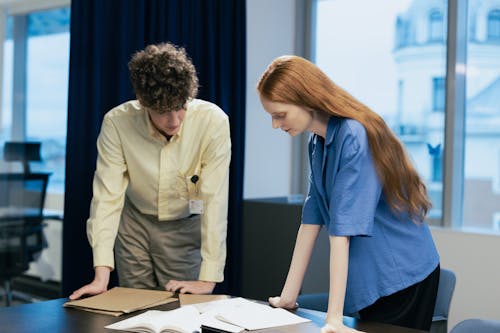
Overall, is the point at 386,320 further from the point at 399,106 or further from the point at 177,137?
the point at 399,106

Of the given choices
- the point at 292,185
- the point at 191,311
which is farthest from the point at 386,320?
the point at 292,185

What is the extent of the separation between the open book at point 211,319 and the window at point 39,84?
81.2 inches

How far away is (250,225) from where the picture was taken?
4285 mm

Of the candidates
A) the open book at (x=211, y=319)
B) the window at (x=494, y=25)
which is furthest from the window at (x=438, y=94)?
the open book at (x=211, y=319)

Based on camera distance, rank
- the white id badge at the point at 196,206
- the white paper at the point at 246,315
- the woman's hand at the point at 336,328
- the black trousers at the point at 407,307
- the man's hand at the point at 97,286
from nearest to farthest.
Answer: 1. the woman's hand at the point at 336,328
2. the white paper at the point at 246,315
3. the black trousers at the point at 407,307
4. the man's hand at the point at 97,286
5. the white id badge at the point at 196,206

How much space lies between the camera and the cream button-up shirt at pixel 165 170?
257 cm

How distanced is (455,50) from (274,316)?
2581 mm

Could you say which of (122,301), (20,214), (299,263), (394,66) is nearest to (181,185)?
(122,301)

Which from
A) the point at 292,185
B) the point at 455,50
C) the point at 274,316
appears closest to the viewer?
the point at 274,316

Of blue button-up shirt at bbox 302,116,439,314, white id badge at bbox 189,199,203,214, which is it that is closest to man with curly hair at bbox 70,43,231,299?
white id badge at bbox 189,199,203,214

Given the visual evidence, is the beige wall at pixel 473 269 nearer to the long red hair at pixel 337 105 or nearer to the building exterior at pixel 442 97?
the building exterior at pixel 442 97

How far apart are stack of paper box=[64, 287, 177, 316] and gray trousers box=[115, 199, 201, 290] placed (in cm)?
35

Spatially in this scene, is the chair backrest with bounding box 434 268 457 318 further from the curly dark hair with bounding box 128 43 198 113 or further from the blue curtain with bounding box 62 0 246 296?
the blue curtain with bounding box 62 0 246 296

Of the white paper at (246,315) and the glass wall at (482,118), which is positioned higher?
the glass wall at (482,118)
